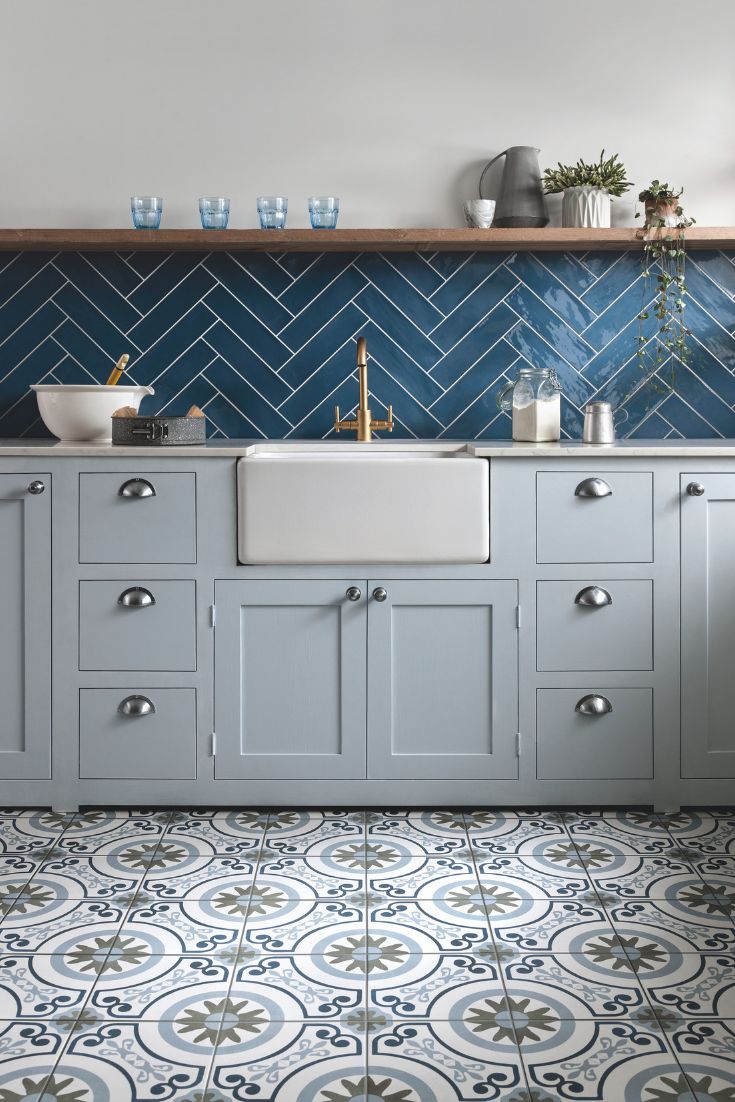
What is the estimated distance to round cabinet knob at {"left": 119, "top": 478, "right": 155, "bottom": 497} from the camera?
266cm

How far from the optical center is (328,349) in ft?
10.7

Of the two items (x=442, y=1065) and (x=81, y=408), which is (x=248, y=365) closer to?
(x=81, y=408)

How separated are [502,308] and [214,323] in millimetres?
884

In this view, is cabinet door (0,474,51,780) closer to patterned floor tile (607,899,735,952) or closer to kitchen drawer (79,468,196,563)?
kitchen drawer (79,468,196,563)

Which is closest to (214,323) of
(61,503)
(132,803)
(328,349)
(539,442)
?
(328,349)

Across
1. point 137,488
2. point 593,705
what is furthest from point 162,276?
point 593,705

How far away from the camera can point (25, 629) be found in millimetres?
2705

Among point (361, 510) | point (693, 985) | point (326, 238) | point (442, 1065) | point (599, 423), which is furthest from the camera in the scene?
point (326, 238)

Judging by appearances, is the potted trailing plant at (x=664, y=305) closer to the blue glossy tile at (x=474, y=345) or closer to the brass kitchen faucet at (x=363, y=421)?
the blue glossy tile at (x=474, y=345)

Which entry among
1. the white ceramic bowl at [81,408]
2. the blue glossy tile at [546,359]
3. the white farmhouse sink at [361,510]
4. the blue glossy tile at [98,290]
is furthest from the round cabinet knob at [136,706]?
the blue glossy tile at [546,359]

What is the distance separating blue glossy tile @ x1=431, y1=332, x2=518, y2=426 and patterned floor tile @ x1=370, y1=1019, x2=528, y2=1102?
1.93 meters

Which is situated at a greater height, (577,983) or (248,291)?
(248,291)

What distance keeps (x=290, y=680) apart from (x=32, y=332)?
1.41 meters

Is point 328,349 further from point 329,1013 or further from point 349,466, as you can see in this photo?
point 329,1013
